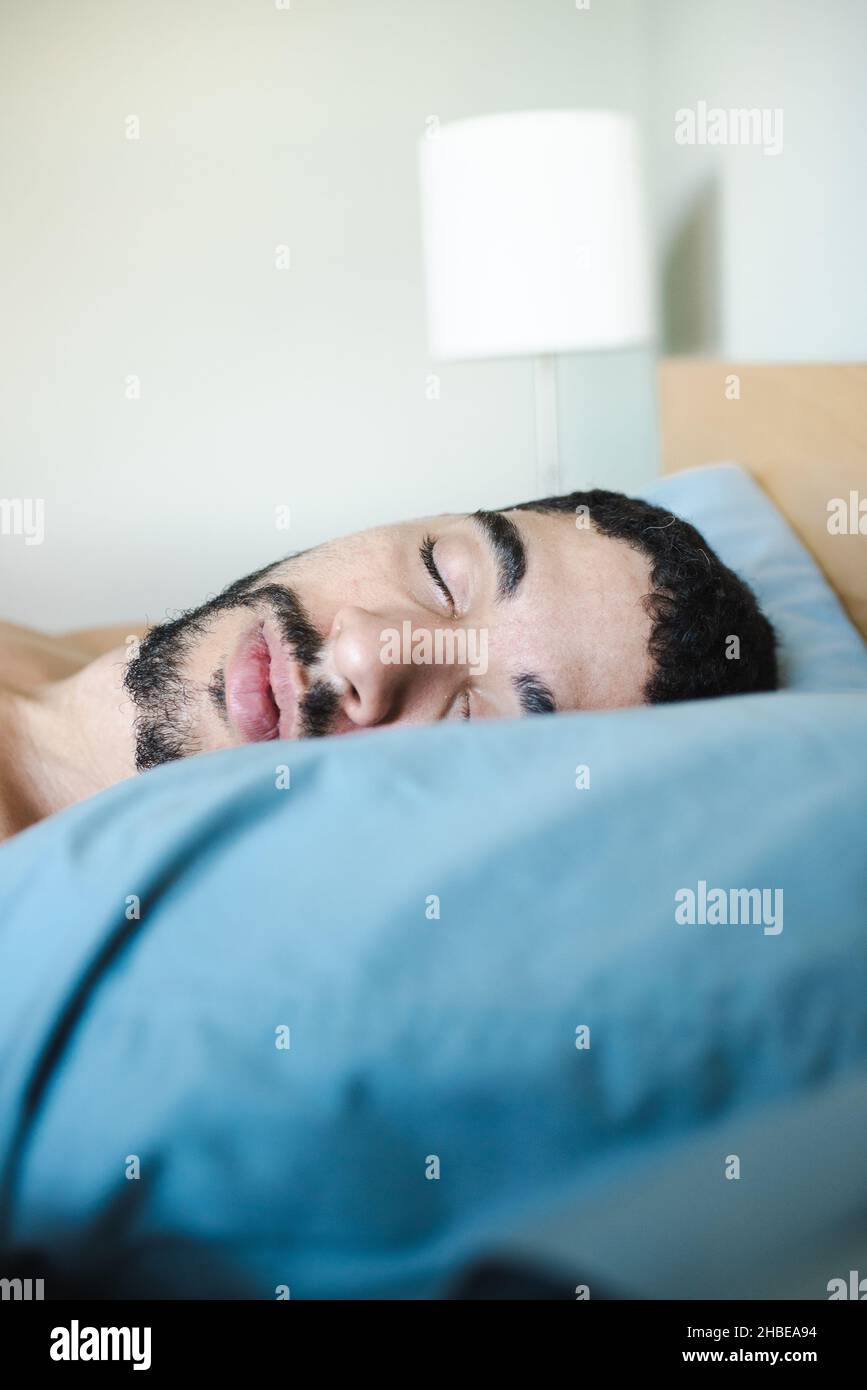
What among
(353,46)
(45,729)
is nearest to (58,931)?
(45,729)

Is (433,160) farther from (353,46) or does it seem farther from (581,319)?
(353,46)

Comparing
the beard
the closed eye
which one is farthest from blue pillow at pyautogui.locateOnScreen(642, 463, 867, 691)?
the beard

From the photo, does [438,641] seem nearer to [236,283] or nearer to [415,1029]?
[415,1029]

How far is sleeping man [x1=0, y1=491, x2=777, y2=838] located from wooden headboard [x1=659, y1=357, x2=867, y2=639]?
0.65ft

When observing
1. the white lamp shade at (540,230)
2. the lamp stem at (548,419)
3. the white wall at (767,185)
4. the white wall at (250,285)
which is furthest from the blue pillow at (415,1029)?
the white wall at (250,285)

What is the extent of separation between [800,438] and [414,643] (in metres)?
0.61

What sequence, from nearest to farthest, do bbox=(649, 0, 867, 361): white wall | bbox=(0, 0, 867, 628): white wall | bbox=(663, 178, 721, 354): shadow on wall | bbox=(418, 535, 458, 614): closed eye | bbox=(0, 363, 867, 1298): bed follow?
bbox=(0, 363, 867, 1298): bed < bbox=(418, 535, 458, 614): closed eye < bbox=(649, 0, 867, 361): white wall < bbox=(663, 178, 721, 354): shadow on wall < bbox=(0, 0, 867, 628): white wall

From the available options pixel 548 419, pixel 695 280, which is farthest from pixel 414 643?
pixel 695 280

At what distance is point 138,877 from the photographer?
0.49 m

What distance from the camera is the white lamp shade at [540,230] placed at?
71.1 inches

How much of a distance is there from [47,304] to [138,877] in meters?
2.27

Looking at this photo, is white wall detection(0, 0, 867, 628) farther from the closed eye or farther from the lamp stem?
the closed eye

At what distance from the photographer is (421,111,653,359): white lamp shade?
1.81 m

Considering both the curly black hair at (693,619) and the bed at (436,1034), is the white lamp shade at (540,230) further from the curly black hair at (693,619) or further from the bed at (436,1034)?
the bed at (436,1034)
